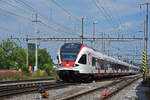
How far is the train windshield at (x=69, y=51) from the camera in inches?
904

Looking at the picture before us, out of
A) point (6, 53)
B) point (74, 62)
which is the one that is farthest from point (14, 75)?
point (6, 53)

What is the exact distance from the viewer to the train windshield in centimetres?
2296

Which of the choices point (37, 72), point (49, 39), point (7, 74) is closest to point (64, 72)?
point (7, 74)

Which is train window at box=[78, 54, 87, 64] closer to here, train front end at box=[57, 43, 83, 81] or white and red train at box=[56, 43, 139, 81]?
white and red train at box=[56, 43, 139, 81]

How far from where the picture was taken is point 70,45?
23.9 meters

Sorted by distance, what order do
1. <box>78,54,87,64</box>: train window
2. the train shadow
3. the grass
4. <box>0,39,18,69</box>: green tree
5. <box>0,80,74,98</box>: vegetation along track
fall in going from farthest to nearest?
<box>0,39,18,69</box>: green tree, the grass, <box>78,54,87,64</box>: train window, <box>0,80,74,98</box>: vegetation along track, the train shadow

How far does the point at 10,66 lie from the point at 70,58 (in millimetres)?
63235

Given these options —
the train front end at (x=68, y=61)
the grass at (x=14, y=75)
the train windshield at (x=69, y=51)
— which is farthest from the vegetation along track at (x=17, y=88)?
the grass at (x=14, y=75)

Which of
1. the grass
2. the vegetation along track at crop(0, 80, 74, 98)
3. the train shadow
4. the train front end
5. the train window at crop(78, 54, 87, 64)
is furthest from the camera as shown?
the grass

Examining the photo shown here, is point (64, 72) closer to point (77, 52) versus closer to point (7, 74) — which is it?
point (77, 52)

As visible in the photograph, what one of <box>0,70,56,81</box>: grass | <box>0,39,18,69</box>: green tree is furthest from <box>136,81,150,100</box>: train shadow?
<box>0,39,18,69</box>: green tree

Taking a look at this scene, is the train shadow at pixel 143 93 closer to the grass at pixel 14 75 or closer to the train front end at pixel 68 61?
the train front end at pixel 68 61

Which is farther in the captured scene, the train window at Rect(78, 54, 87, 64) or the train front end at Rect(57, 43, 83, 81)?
the train window at Rect(78, 54, 87, 64)

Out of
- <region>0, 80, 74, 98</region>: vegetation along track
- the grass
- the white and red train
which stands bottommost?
the grass
